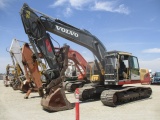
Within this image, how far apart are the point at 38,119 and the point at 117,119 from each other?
2879 mm

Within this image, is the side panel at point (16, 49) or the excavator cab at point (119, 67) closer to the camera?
the excavator cab at point (119, 67)

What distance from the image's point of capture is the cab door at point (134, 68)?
12.9m

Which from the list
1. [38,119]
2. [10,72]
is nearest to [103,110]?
[38,119]

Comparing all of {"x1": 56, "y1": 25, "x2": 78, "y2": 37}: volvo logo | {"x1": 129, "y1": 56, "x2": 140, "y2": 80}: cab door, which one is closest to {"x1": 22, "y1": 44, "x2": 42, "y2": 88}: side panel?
{"x1": 56, "y1": 25, "x2": 78, "y2": 37}: volvo logo

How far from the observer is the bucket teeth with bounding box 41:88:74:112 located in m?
9.74

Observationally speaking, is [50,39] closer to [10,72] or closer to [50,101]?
[50,101]

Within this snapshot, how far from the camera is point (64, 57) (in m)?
11.0

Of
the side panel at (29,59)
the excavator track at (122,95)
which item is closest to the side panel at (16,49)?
the side panel at (29,59)

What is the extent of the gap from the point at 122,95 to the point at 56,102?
12.0 ft

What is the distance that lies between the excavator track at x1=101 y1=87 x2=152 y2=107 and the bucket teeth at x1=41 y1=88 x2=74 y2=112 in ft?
6.31

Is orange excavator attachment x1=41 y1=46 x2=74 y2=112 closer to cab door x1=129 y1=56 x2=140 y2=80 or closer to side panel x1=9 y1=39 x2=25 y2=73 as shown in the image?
cab door x1=129 y1=56 x2=140 y2=80

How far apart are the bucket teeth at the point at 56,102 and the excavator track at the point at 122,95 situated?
1924 millimetres

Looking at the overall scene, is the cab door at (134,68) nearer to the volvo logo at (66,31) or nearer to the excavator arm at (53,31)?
the excavator arm at (53,31)

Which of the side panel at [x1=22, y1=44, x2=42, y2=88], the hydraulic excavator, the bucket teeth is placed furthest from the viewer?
the side panel at [x1=22, y1=44, x2=42, y2=88]
